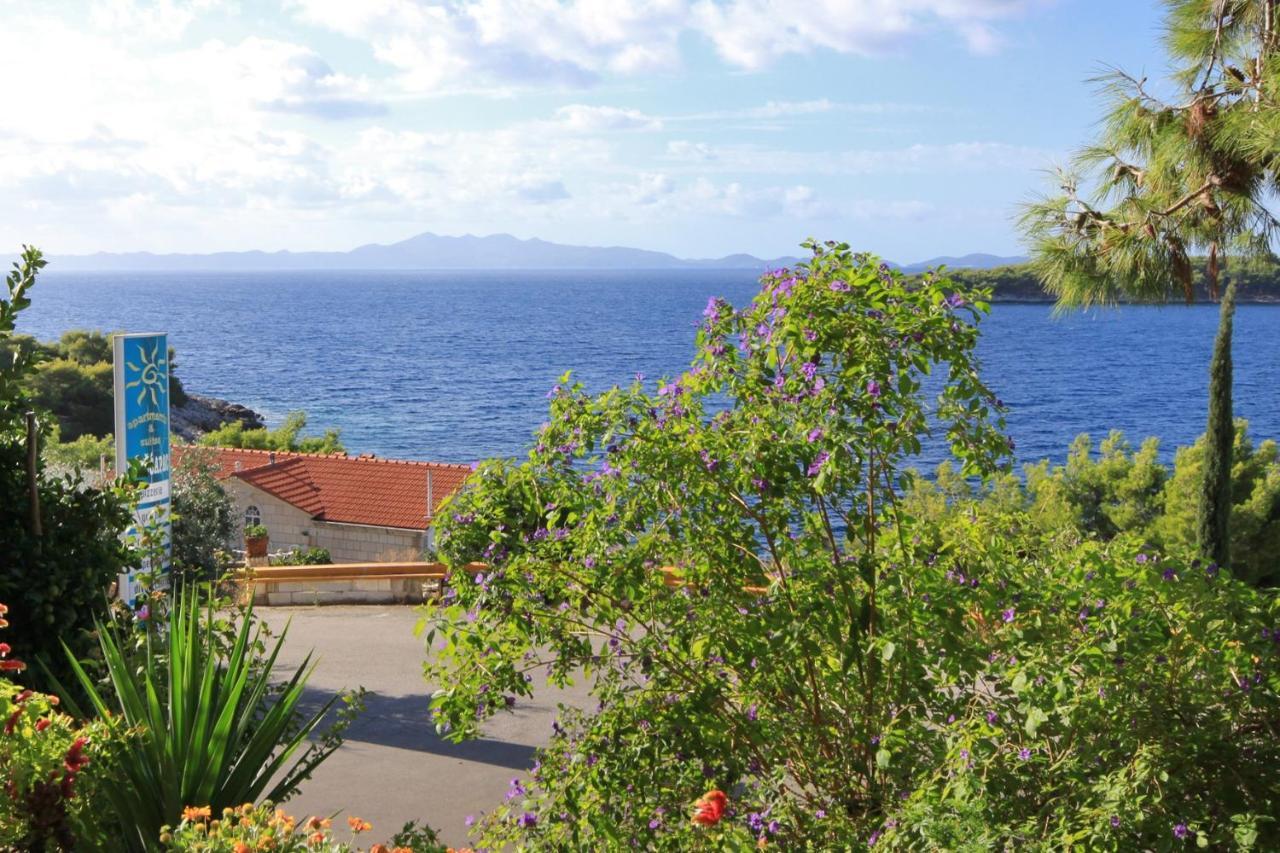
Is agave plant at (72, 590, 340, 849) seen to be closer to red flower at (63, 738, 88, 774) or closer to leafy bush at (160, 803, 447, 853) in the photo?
red flower at (63, 738, 88, 774)

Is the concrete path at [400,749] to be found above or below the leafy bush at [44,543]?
below

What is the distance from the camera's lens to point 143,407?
10.2m

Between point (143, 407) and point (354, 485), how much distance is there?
2018 cm

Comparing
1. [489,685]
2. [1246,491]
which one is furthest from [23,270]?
[1246,491]

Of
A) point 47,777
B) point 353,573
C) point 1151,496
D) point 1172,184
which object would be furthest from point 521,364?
point 47,777

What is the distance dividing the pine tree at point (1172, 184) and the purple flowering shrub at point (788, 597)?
4.84 m

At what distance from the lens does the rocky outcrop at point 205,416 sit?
65.3m

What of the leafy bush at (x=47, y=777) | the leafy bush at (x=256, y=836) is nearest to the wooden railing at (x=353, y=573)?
the leafy bush at (x=47, y=777)

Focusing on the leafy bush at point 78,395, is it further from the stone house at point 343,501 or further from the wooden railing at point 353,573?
the wooden railing at point 353,573

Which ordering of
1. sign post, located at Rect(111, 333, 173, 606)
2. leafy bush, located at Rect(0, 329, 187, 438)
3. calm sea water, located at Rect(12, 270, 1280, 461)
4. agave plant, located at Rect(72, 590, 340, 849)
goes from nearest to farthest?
agave plant, located at Rect(72, 590, 340, 849) → sign post, located at Rect(111, 333, 173, 606) → leafy bush, located at Rect(0, 329, 187, 438) → calm sea water, located at Rect(12, 270, 1280, 461)

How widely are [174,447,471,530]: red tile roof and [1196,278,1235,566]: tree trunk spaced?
54.7 feet

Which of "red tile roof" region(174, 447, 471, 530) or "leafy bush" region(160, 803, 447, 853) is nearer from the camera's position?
"leafy bush" region(160, 803, 447, 853)

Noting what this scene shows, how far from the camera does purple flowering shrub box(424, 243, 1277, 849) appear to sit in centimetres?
374

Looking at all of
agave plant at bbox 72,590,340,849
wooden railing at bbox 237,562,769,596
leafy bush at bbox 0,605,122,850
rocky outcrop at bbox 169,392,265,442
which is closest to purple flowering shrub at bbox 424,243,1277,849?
agave plant at bbox 72,590,340,849
